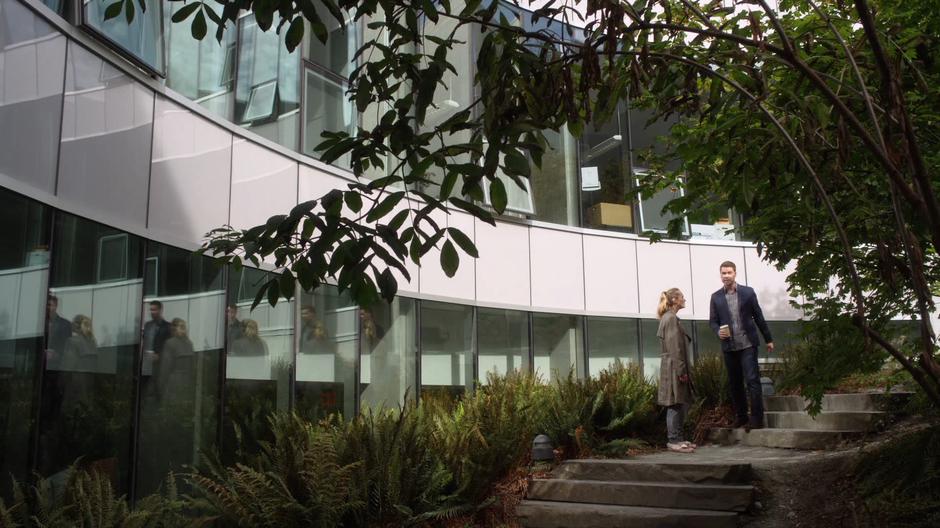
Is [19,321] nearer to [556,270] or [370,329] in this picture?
[370,329]

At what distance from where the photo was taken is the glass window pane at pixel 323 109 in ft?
38.6

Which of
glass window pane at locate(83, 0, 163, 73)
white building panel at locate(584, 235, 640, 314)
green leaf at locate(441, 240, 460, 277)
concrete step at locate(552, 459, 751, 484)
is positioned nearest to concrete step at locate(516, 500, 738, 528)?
concrete step at locate(552, 459, 751, 484)

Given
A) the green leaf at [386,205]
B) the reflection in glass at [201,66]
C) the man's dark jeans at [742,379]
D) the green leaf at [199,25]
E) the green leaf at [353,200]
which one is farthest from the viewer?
the man's dark jeans at [742,379]

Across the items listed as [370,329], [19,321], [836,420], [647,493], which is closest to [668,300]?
[836,420]

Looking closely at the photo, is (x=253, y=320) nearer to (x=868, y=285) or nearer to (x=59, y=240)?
(x=59, y=240)

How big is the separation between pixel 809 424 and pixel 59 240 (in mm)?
8662

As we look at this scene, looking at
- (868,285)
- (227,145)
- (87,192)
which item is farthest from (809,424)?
(87,192)

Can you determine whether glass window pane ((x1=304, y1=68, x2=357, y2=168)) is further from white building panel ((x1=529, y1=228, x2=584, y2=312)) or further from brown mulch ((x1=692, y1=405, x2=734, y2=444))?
brown mulch ((x1=692, y1=405, x2=734, y2=444))

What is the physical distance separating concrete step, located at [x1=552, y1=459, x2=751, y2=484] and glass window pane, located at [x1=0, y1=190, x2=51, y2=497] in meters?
5.35

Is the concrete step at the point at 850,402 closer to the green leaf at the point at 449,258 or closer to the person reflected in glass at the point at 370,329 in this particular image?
the person reflected in glass at the point at 370,329

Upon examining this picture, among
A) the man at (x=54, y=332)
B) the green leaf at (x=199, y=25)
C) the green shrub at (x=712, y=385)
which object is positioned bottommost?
the green shrub at (x=712, y=385)

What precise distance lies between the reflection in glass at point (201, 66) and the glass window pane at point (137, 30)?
253 mm

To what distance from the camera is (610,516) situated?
25.0ft

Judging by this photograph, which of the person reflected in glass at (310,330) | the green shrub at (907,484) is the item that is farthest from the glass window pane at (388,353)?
the green shrub at (907,484)
